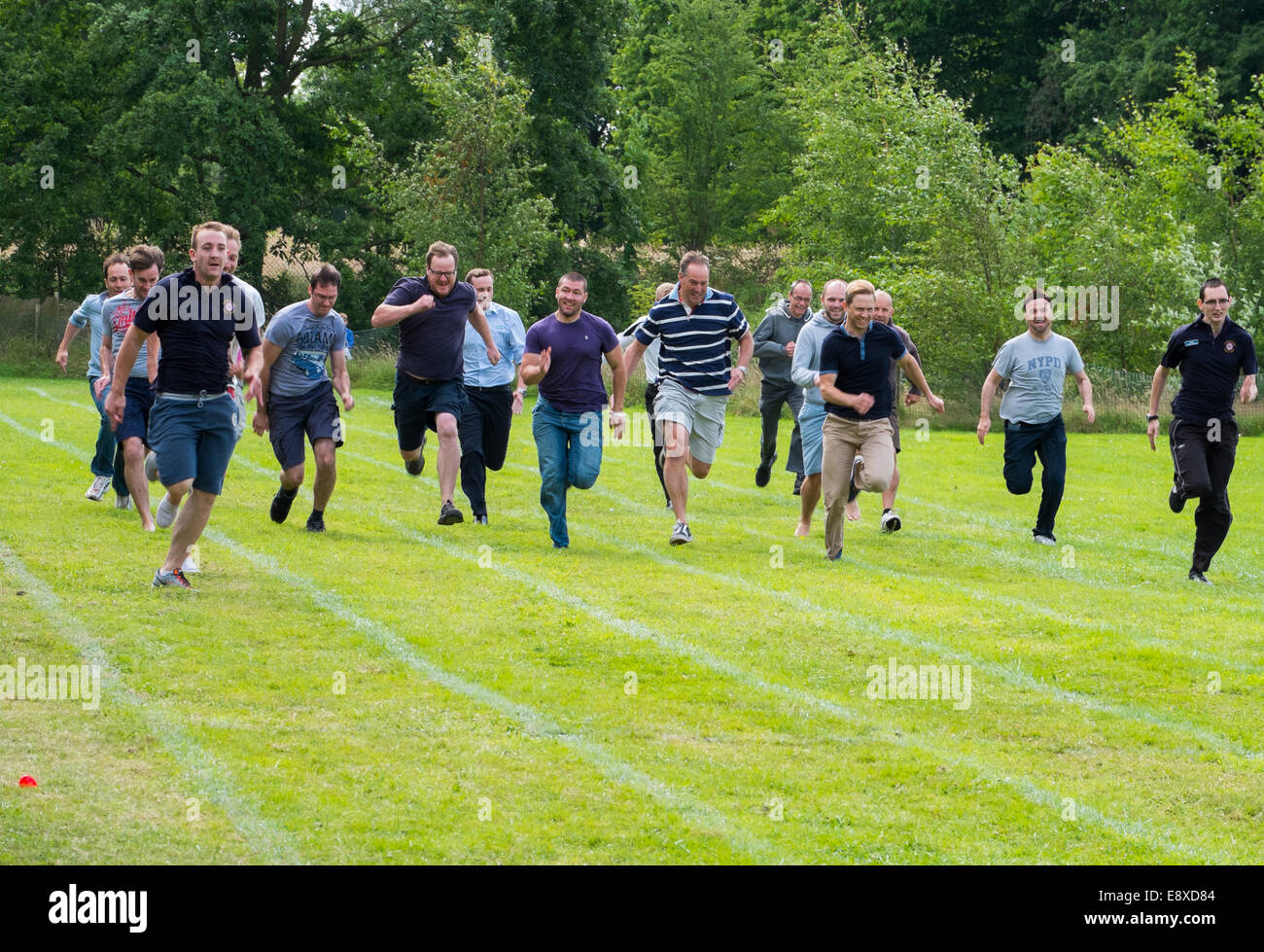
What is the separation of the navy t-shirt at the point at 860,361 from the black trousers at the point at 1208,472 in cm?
217

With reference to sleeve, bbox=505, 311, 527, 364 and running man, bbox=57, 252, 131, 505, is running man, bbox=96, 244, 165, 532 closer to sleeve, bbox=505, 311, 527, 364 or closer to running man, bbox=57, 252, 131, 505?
running man, bbox=57, 252, 131, 505

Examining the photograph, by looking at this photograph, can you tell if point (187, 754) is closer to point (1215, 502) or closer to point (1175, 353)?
point (1215, 502)

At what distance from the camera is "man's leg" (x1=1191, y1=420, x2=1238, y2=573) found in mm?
12312

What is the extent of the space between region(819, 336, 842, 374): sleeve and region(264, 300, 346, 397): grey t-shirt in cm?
375

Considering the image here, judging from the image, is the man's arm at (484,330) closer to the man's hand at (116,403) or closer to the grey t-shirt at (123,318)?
the grey t-shirt at (123,318)

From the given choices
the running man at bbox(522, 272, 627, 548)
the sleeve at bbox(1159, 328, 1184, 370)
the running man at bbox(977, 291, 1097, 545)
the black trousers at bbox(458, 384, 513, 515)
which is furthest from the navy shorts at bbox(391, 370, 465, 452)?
the sleeve at bbox(1159, 328, 1184, 370)

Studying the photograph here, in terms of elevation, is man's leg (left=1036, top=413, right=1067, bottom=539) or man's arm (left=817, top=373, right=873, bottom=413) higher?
man's arm (left=817, top=373, right=873, bottom=413)

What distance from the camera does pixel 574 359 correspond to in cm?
1304

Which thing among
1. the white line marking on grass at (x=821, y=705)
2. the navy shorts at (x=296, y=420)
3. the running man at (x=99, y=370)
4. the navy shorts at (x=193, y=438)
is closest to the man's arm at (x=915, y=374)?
the white line marking on grass at (x=821, y=705)

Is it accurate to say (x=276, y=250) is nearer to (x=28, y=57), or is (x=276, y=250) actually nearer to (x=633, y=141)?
(x=28, y=57)

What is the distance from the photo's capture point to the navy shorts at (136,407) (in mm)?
12930
